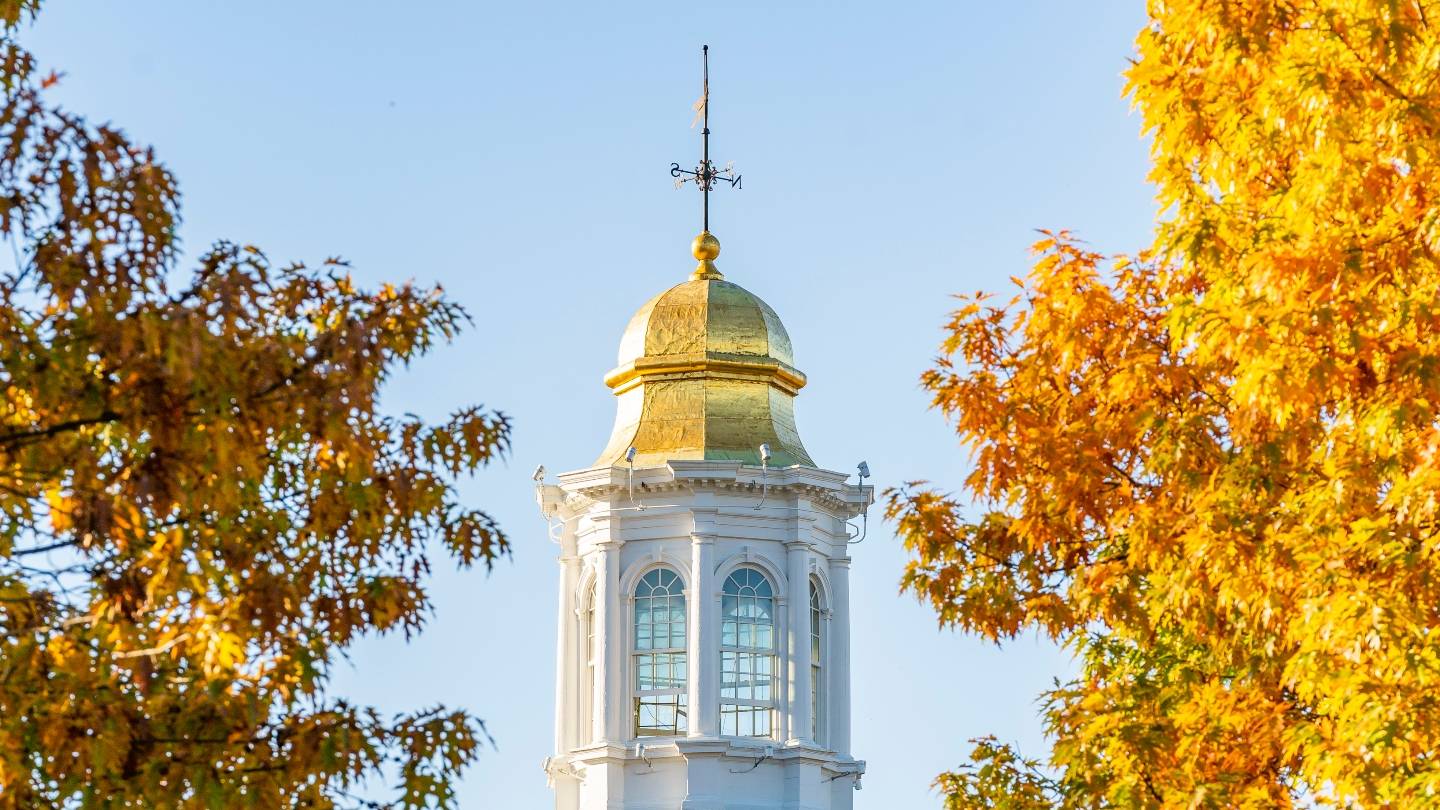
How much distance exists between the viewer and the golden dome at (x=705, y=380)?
33438mm

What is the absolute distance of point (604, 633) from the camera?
32.7 metres

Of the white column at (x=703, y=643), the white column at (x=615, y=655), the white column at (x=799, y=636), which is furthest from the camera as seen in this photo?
the white column at (x=799, y=636)

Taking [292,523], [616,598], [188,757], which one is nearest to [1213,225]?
[292,523]

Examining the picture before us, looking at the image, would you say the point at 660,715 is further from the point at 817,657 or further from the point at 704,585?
the point at 817,657

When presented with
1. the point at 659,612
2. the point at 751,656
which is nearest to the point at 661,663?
the point at 659,612

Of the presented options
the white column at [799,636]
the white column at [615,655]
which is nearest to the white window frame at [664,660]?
the white column at [615,655]

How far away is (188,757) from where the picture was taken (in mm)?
12508

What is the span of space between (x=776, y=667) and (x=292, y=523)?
767 inches

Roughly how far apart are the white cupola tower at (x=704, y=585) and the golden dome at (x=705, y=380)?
0.08ft

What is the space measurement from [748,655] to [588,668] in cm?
197

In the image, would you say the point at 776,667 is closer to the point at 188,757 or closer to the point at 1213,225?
the point at 1213,225

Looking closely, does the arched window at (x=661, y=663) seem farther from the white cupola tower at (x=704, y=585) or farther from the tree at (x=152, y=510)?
the tree at (x=152, y=510)

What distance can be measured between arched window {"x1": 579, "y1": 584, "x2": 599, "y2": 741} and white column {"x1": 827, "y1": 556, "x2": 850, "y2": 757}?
2.93 m

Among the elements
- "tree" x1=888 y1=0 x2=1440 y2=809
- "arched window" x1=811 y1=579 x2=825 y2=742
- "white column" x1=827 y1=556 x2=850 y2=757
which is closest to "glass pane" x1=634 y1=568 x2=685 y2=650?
"arched window" x1=811 y1=579 x2=825 y2=742
